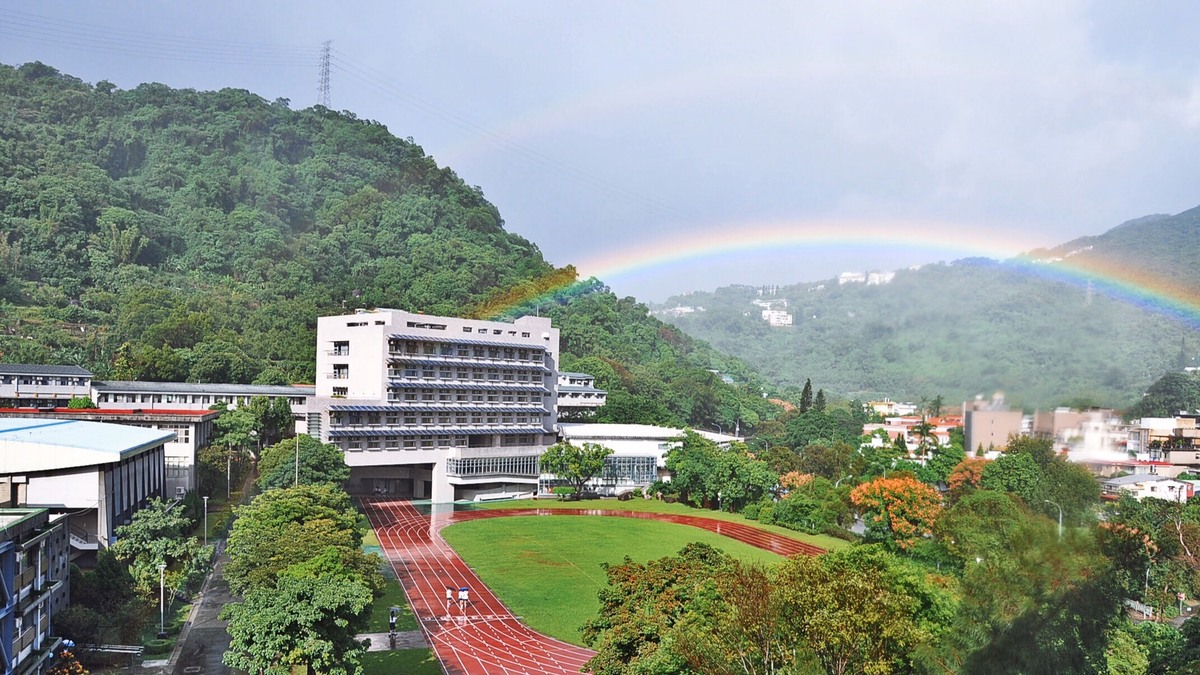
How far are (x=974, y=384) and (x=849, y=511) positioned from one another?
3185cm

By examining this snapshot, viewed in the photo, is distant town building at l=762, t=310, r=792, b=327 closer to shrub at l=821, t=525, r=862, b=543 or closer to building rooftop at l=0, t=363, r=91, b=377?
shrub at l=821, t=525, r=862, b=543

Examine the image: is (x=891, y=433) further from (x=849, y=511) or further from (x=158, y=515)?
(x=158, y=515)

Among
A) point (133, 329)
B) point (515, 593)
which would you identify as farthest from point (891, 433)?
point (133, 329)

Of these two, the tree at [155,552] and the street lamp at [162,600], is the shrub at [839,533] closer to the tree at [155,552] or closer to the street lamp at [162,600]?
the tree at [155,552]

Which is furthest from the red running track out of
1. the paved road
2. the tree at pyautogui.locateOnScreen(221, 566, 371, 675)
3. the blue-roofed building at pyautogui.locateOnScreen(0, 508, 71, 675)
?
the blue-roofed building at pyautogui.locateOnScreen(0, 508, 71, 675)

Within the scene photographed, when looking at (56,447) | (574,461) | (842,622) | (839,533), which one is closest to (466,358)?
(574,461)

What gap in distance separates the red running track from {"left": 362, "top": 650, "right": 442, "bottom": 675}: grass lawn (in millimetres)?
334

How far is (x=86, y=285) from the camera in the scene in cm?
7669

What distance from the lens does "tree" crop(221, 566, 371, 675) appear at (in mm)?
14695

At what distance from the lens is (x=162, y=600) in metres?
20.6

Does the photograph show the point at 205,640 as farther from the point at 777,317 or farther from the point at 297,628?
the point at 777,317

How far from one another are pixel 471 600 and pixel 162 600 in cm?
838

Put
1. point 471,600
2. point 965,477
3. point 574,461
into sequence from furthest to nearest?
point 574,461
point 965,477
point 471,600

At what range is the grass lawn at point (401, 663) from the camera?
19188 millimetres
